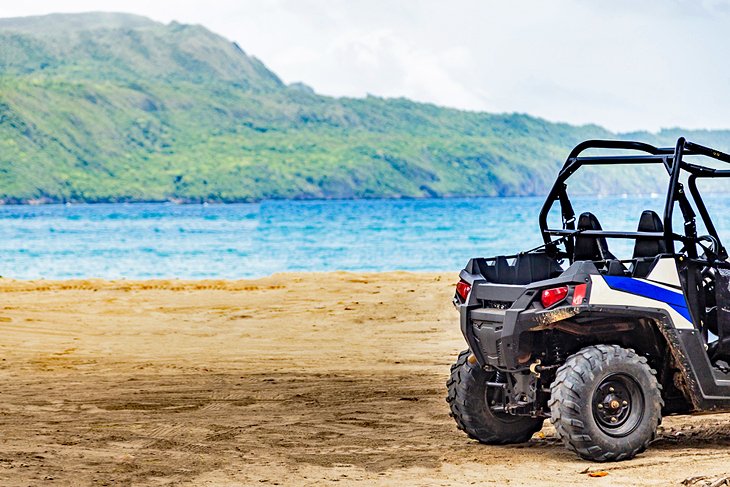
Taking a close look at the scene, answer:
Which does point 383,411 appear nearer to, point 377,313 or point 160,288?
point 377,313

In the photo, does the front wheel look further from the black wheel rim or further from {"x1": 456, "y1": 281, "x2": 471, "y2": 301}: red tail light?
{"x1": 456, "y1": 281, "x2": 471, "y2": 301}: red tail light

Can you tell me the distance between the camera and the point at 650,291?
809 centimetres

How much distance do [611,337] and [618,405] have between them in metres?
0.49

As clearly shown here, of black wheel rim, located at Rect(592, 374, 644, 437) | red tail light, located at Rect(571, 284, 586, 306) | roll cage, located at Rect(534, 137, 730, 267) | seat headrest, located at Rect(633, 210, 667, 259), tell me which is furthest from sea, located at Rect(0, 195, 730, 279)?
red tail light, located at Rect(571, 284, 586, 306)

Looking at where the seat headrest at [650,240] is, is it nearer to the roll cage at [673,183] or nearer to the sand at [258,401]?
the roll cage at [673,183]

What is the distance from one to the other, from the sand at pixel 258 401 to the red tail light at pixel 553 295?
1.08 meters

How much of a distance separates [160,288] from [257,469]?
15.3 meters

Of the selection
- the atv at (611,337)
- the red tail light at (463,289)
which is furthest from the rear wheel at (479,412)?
the red tail light at (463,289)

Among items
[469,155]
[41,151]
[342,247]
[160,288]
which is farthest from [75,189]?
[160,288]

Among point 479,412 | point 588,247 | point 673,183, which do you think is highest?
point 673,183

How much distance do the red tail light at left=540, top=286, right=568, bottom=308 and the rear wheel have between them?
101 cm

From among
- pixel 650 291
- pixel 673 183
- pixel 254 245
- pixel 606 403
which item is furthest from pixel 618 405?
pixel 254 245

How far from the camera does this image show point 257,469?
26.4ft

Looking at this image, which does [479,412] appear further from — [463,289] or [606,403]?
[606,403]
